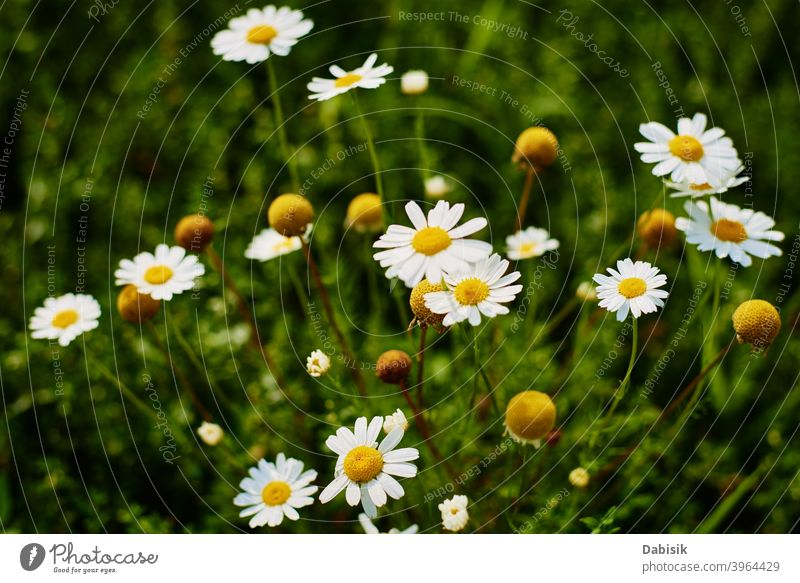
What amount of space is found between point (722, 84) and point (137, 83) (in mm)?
1693

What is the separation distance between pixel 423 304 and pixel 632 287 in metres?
0.33

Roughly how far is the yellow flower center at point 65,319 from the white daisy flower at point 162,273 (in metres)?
0.17

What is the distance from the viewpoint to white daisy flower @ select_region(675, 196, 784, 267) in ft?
4.10

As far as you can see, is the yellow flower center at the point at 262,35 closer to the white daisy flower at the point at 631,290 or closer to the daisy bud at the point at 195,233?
the daisy bud at the point at 195,233

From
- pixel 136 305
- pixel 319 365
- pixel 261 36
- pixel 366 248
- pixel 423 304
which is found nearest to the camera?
pixel 423 304

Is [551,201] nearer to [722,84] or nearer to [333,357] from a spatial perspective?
[722,84]

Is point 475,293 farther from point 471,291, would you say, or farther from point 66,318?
point 66,318

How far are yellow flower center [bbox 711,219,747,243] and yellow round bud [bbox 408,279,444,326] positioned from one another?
1.76 ft

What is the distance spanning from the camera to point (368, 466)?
1.11 meters

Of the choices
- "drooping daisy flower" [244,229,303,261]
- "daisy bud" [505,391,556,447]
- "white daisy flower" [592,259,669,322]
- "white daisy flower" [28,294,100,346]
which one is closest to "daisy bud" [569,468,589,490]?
"daisy bud" [505,391,556,447]

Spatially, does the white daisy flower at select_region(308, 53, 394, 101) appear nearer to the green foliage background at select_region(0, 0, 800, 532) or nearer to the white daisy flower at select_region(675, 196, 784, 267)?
the green foliage background at select_region(0, 0, 800, 532)

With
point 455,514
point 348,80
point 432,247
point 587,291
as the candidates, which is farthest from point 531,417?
point 348,80

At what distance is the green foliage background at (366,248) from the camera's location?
4.86ft

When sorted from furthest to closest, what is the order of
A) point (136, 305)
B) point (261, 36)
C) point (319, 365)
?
1. point (261, 36)
2. point (136, 305)
3. point (319, 365)
